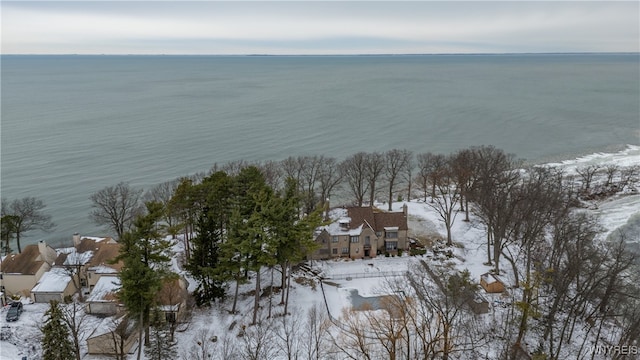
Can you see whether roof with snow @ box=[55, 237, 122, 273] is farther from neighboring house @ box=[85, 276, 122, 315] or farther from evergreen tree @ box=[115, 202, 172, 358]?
evergreen tree @ box=[115, 202, 172, 358]

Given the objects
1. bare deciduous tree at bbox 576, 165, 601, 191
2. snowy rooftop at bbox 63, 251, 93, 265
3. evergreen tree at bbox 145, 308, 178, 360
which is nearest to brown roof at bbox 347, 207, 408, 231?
evergreen tree at bbox 145, 308, 178, 360

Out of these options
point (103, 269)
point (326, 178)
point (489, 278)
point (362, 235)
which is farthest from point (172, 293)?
point (326, 178)

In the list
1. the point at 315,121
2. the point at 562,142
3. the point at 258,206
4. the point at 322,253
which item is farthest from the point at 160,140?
the point at 562,142

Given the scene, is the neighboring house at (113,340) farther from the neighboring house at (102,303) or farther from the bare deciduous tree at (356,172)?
the bare deciduous tree at (356,172)

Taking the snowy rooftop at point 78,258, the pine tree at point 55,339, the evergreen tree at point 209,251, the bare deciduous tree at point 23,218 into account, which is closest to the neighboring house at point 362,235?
the evergreen tree at point 209,251

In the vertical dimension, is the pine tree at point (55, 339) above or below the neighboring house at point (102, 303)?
above

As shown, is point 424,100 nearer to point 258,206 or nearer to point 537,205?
point 537,205
